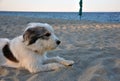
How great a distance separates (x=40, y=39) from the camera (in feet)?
12.8

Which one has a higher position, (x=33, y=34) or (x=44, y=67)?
(x=33, y=34)

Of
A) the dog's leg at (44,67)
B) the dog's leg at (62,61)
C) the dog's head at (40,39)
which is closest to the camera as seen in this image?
the dog's head at (40,39)

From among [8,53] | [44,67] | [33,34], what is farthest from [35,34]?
[8,53]

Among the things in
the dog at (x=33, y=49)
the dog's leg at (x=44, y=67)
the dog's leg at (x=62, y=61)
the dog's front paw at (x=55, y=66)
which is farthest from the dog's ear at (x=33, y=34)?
the dog's leg at (x=62, y=61)

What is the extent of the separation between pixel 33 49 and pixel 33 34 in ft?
0.82

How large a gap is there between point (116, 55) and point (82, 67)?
1.14m

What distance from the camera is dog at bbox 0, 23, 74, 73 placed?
3.91 meters

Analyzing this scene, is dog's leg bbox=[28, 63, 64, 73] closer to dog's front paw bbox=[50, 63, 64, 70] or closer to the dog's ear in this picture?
dog's front paw bbox=[50, 63, 64, 70]

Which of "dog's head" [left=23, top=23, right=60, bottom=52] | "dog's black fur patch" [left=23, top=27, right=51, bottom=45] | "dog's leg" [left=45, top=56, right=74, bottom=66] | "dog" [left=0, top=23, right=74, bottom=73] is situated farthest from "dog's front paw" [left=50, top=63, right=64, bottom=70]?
"dog's black fur patch" [left=23, top=27, right=51, bottom=45]

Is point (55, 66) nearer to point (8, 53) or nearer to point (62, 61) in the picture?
point (62, 61)

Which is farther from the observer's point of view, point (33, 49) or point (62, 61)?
point (62, 61)

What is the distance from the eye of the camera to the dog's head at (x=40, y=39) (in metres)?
3.90

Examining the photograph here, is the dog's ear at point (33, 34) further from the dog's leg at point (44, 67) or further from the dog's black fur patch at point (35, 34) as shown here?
the dog's leg at point (44, 67)

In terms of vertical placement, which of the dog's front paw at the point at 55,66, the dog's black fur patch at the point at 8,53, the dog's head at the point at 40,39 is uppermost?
the dog's head at the point at 40,39
